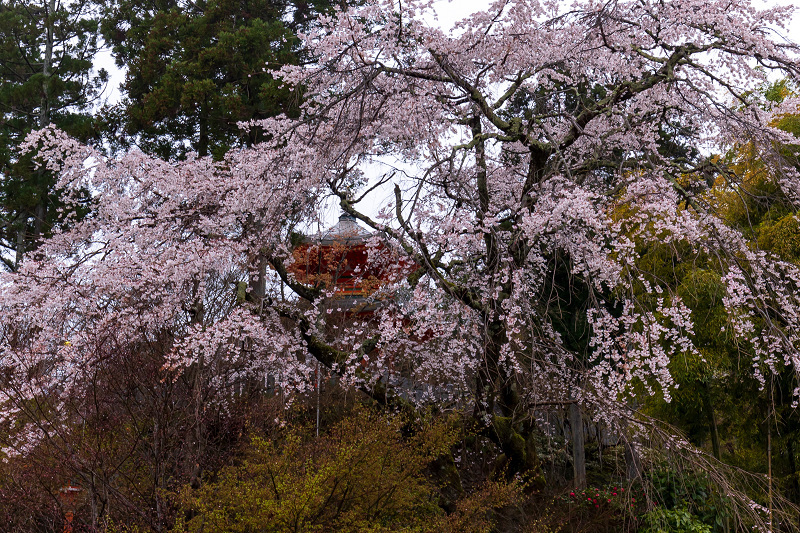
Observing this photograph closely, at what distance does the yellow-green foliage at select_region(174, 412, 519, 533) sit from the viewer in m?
3.86

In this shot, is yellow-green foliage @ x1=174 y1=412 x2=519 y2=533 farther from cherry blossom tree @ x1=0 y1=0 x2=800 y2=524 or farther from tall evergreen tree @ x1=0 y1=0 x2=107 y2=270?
tall evergreen tree @ x1=0 y1=0 x2=107 y2=270

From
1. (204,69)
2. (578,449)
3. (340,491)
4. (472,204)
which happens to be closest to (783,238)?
(472,204)

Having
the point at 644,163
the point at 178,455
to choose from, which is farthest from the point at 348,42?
the point at 178,455

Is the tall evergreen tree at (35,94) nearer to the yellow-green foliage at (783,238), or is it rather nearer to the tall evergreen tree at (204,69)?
the tall evergreen tree at (204,69)

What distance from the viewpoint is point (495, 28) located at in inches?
185

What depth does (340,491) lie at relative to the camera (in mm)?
4355

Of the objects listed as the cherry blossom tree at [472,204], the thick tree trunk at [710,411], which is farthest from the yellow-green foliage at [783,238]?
the thick tree trunk at [710,411]

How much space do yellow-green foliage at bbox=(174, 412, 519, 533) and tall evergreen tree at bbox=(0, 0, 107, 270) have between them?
341 inches

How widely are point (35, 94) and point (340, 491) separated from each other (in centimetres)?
1198

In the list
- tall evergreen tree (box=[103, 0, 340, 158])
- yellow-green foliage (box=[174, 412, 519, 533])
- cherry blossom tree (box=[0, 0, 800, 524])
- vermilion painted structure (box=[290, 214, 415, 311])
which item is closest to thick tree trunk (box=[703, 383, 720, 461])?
cherry blossom tree (box=[0, 0, 800, 524])

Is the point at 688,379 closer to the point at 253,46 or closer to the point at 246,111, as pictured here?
the point at 246,111

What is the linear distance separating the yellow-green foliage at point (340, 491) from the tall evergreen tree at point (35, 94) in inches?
341

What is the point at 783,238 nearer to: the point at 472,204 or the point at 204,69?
the point at 472,204

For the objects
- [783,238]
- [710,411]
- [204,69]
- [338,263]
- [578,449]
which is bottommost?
[578,449]
